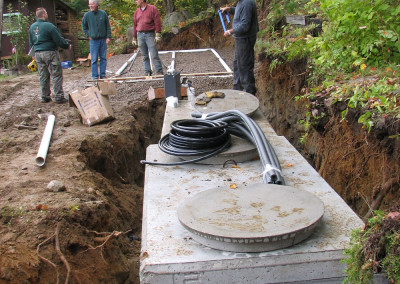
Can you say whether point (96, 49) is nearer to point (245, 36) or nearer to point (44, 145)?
point (245, 36)

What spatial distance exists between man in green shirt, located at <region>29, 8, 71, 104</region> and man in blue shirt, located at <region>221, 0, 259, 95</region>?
334 cm

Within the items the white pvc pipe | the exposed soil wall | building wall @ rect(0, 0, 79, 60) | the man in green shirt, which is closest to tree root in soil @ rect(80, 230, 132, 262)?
the white pvc pipe

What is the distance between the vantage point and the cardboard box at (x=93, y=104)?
6520mm

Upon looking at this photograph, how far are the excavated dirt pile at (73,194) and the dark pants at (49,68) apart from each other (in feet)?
1.21

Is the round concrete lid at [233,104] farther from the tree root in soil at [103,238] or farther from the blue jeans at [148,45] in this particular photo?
the blue jeans at [148,45]

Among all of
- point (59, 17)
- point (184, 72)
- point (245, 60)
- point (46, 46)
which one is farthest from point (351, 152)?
point (59, 17)

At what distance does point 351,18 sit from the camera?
182 inches

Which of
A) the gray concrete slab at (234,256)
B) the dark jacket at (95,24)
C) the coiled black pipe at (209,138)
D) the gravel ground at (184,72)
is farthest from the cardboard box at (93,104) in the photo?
the gray concrete slab at (234,256)

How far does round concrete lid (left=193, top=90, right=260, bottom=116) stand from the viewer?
5.26m

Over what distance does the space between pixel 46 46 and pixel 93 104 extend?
80.7 inches

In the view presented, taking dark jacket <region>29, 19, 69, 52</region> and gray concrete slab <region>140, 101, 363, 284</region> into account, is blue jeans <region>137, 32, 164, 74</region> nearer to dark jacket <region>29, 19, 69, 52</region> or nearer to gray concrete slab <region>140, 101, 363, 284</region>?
dark jacket <region>29, 19, 69, 52</region>

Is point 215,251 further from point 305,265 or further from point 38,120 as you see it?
point 38,120

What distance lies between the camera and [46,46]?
771 cm

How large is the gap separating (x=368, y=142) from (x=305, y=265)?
190 centimetres
